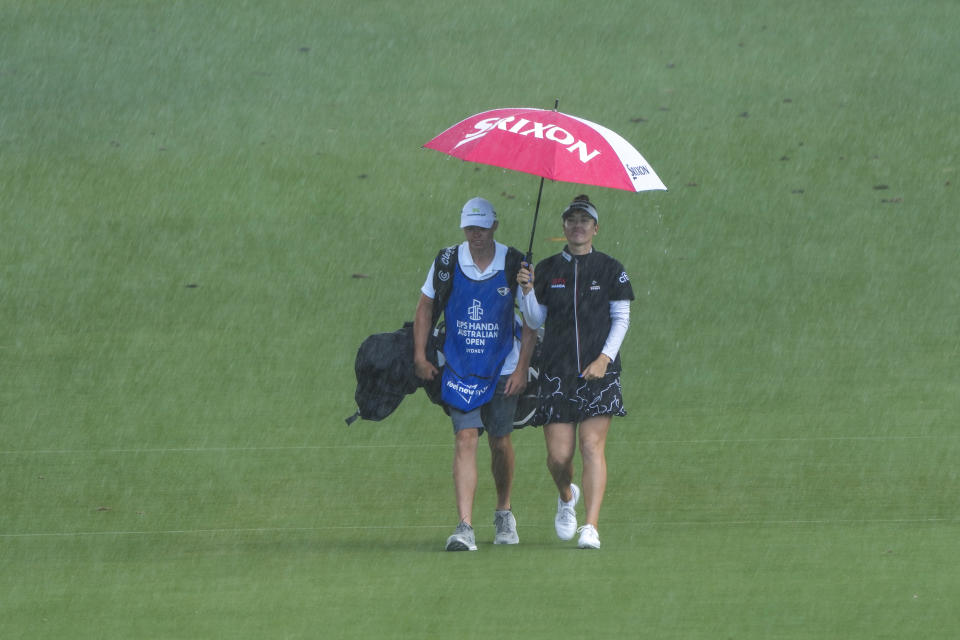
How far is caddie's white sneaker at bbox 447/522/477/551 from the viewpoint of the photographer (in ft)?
25.1

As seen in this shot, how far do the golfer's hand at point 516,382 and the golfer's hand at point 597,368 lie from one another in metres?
0.31

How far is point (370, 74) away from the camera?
746 inches

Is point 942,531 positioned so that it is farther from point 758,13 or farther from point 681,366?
point 758,13

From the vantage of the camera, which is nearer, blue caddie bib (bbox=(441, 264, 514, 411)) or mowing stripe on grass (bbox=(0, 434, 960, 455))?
blue caddie bib (bbox=(441, 264, 514, 411))

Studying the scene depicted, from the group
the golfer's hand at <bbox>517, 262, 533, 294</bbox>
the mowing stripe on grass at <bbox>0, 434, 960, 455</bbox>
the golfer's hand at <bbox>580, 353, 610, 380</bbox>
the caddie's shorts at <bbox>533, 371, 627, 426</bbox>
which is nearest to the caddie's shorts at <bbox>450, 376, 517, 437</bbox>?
the caddie's shorts at <bbox>533, 371, 627, 426</bbox>

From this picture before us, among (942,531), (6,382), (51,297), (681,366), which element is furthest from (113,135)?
(942,531)

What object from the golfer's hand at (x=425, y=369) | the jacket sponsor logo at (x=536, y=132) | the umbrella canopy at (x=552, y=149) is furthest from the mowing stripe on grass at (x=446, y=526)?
the jacket sponsor logo at (x=536, y=132)

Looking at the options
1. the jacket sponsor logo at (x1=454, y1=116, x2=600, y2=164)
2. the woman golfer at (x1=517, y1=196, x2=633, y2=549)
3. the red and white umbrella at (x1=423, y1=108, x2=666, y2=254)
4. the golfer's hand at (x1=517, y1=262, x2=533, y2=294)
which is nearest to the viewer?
the red and white umbrella at (x1=423, y1=108, x2=666, y2=254)

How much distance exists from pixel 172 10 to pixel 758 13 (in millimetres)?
7623

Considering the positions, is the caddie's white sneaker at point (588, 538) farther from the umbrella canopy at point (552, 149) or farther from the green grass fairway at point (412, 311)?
the umbrella canopy at point (552, 149)

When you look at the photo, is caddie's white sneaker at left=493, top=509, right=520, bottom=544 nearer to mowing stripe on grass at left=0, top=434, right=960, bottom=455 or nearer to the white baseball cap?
the white baseball cap

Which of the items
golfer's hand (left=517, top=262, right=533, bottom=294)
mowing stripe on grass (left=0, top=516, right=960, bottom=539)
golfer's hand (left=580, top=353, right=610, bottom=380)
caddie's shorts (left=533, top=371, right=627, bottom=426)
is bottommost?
mowing stripe on grass (left=0, top=516, right=960, bottom=539)

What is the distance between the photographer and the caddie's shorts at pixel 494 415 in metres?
7.85

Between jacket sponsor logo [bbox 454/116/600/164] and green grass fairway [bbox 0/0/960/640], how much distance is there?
1911mm
